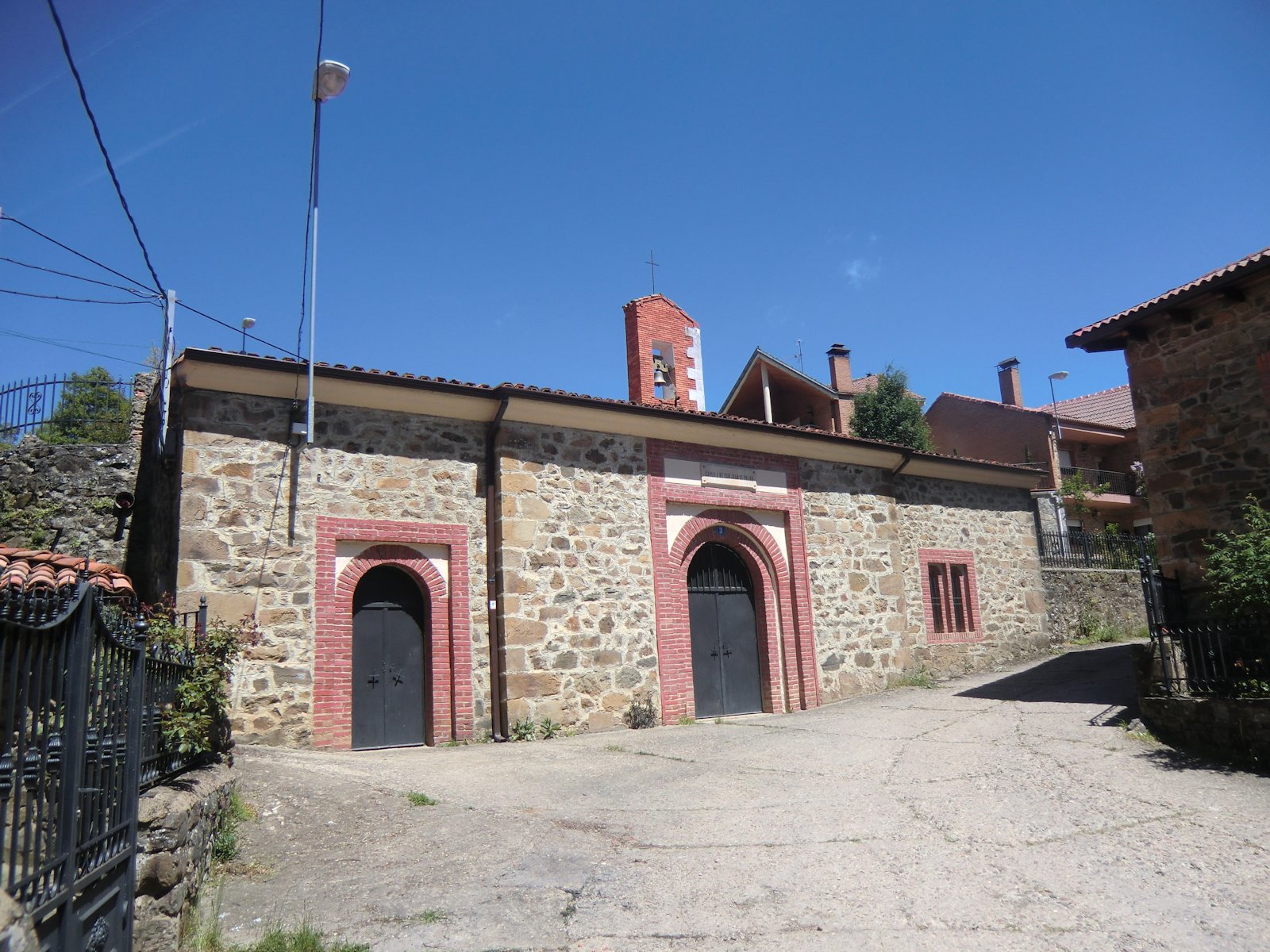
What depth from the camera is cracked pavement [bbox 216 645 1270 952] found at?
181 inches

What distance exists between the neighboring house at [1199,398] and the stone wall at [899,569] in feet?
14.5

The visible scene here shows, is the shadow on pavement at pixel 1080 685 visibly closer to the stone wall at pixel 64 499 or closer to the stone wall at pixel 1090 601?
the stone wall at pixel 1090 601

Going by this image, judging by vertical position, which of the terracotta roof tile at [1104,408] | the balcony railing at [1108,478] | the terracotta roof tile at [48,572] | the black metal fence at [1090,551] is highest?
the terracotta roof tile at [1104,408]

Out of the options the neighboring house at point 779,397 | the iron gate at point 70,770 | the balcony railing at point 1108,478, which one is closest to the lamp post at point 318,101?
the iron gate at point 70,770

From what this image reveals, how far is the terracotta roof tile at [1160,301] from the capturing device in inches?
407

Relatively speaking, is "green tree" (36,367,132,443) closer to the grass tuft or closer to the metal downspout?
the metal downspout

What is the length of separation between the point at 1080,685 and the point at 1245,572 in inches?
165

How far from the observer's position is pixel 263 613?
31.1ft

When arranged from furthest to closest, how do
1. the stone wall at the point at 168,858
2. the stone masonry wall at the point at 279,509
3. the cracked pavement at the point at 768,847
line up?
the stone masonry wall at the point at 279,509 < the cracked pavement at the point at 768,847 < the stone wall at the point at 168,858

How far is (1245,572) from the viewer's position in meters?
9.05

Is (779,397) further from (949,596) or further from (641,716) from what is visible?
(641,716)

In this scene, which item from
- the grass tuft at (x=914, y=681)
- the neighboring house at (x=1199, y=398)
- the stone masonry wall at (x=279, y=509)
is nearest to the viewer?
the stone masonry wall at (x=279, y=509)

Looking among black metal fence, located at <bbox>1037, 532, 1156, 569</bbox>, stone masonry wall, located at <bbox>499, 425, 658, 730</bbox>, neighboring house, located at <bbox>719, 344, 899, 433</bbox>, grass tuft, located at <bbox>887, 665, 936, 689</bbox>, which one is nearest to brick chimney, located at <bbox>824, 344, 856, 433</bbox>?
neighboring house, located at <bbox>719, 344, 899, 433</bbox>

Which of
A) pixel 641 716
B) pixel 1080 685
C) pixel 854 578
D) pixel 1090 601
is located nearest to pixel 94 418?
pixel 641 716
